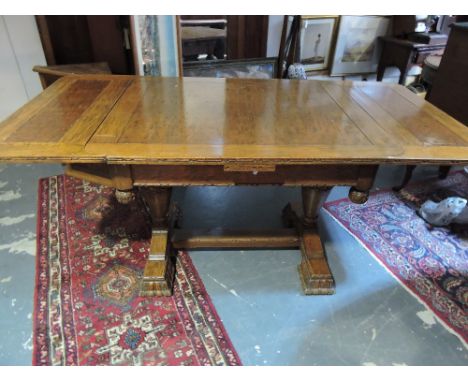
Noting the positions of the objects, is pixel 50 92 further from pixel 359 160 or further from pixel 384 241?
pixel 384 241

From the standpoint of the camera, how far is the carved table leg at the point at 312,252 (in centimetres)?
164

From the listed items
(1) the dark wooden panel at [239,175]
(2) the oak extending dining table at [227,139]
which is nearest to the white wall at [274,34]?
(2) the oak extending dining table at [227,139]

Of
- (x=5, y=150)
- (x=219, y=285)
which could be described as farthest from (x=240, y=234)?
(x=5, y=150)

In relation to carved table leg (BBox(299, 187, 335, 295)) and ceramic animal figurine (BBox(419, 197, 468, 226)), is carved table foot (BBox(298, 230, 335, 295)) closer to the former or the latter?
carved table leg (BBox(299, 187, 335, 295))

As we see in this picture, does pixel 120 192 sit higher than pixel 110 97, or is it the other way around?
pixel 110 97

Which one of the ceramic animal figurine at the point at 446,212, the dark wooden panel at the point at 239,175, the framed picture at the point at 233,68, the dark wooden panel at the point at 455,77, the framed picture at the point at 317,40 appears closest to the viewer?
the dark wooden panel at the point at 239,175

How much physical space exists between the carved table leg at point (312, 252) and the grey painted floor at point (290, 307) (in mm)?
54

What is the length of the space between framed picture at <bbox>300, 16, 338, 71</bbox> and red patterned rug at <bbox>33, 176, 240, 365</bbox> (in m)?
2.63

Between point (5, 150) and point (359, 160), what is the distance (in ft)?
3.79

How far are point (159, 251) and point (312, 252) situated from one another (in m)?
0.79

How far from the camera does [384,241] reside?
78.0 inches

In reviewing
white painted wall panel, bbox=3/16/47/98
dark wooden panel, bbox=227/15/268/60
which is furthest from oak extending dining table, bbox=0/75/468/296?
dark wooden panel, bbox=227/15/268/60

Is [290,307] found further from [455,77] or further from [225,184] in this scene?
[455,77]

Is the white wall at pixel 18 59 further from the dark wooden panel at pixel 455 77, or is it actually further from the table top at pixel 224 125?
the dark wooden panel at pixel 455 77
